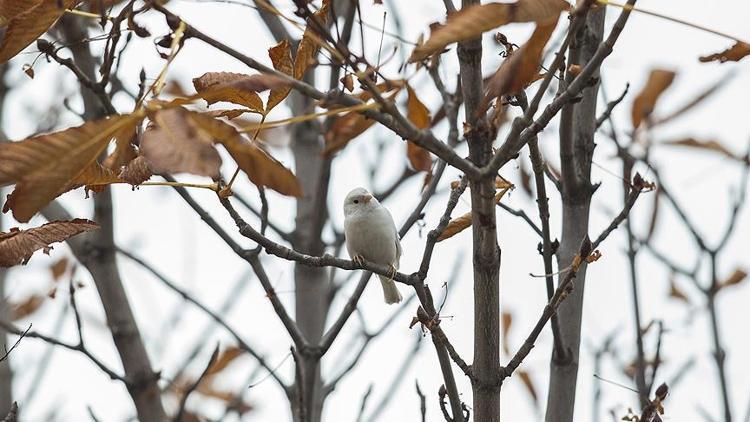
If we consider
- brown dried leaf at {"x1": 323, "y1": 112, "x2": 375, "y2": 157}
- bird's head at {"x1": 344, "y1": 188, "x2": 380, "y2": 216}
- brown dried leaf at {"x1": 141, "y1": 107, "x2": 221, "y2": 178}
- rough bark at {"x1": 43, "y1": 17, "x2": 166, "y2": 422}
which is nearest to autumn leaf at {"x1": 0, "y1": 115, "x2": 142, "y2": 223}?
brown dried leaf at {"x1": 141, "y1": 107, "x2": 221, "y2": 178}

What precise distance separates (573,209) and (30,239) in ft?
4.35

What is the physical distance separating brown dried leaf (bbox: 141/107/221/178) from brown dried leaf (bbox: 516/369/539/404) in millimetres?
2368

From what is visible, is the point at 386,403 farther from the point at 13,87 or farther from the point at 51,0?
the point at 51,0


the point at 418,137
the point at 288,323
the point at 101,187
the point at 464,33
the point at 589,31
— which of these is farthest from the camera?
the point at 288,323

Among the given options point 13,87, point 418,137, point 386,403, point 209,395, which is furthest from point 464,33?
point 209,395

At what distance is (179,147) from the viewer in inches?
40.0

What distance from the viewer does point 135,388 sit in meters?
2.75

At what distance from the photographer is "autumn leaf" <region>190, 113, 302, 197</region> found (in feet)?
3.48

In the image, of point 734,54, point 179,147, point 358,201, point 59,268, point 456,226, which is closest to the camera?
point 179,147

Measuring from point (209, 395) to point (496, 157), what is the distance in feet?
12.4

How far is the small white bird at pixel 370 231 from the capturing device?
379 cm

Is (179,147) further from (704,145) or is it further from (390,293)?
(390,293)

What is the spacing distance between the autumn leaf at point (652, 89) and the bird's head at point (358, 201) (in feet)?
5.09

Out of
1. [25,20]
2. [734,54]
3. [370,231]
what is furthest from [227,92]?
[370,231]
